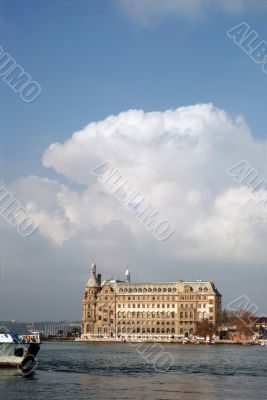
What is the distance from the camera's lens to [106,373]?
7669 cm

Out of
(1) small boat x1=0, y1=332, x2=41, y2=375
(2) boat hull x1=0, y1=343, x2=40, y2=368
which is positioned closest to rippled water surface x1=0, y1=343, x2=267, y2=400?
(1) small boat x1=0, y1=332, x2=41, y2=375

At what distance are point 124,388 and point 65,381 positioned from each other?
340 inches

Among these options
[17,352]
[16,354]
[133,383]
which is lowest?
[133,383]

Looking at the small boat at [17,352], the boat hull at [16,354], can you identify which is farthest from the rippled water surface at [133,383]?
the boat hull at [16,354]

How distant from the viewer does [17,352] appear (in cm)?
7675

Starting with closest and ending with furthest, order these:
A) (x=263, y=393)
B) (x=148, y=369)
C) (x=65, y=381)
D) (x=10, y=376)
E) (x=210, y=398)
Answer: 1. (x=210, y=398)
2. (x=263, y=393)
3. (x=65, y=381)
4. (x=10, y=376)
5. (x=148, y=369)

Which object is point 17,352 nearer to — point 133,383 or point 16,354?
point 16,354

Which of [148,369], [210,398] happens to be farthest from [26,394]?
[148,369]

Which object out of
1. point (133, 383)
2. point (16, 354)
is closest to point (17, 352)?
point (16, 354)

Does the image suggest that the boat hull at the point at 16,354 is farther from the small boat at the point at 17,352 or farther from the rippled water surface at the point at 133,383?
the rippled water surface at the point at 133,383

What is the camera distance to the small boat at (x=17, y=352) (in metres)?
75.8

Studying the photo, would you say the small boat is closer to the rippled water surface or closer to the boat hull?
the boat hull

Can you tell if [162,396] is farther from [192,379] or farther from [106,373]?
[106,373]

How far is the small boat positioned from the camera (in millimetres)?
75750
